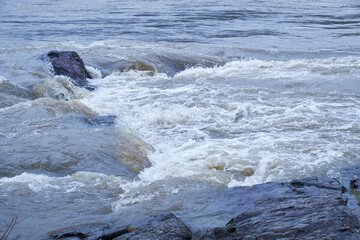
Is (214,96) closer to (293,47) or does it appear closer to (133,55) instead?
(133,55)

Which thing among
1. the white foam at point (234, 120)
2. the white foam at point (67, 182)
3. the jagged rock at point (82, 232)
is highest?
the jagged rock at point (82, 232)

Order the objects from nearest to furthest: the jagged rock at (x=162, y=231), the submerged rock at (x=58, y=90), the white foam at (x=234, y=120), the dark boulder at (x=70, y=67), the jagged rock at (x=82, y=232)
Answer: the jagged rock at (x=162, y=231), the jagged rock at (x=82, y=232), the white foam at (x=234, y=120), the submerged rock at (x=58, y=90), the dark boulder at (x=70, y=67)

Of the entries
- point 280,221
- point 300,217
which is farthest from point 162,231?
point 300,217

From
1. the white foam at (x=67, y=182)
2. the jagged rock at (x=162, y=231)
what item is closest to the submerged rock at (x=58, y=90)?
the white foam at (x=67, y=182)

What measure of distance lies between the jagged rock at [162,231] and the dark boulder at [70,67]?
28.4 ft

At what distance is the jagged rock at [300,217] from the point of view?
342 centimetres

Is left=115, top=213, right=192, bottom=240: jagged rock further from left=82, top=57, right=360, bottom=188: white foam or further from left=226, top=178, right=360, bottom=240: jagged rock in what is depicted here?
left=82, top=57, right=360, bottom=188: white foam

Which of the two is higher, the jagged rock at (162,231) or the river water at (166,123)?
the jagged rock at (162,231)

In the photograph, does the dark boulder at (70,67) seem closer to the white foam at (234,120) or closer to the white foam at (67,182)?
the white foam at (234,120)

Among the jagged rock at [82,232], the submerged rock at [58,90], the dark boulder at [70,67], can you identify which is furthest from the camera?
the dark boulder at [70,67]

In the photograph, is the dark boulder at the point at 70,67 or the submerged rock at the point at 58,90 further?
the dark boulder at the point at 70,67

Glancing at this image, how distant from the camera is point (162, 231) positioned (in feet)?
12.6

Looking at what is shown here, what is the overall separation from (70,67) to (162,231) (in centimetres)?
979

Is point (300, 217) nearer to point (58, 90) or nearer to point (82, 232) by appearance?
point (82, 232)
